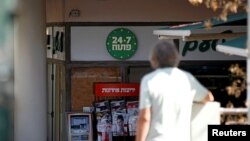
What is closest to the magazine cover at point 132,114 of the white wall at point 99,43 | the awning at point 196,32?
the white wall at point 99,43

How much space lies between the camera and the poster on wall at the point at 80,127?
45.4ft

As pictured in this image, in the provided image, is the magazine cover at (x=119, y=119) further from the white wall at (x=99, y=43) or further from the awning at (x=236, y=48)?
the awning at (x=236, y=48)

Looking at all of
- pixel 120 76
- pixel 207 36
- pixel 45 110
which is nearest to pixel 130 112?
pixel 120 76

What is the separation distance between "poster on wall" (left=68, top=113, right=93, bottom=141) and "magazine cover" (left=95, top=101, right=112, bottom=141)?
0.18 m

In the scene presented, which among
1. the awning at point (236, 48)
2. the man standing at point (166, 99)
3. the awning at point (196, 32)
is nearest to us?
the man standing at point (166, 99)

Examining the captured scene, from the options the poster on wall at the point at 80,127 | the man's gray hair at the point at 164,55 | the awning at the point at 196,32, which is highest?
the awning at the point at 196,32

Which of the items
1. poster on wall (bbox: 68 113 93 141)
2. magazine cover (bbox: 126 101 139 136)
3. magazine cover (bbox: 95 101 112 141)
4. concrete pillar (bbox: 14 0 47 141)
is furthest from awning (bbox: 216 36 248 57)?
concrete pillar (bbox: 14 0 47 141)

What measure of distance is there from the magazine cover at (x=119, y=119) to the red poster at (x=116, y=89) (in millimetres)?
212

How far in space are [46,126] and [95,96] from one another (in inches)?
62.7

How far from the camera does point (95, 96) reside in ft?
45.9

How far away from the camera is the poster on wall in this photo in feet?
45.4

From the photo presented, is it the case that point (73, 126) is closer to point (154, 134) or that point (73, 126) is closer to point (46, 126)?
point (46, 126)

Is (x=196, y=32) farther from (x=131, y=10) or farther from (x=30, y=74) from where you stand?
(x=30, y=74)

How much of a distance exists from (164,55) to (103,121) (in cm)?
846
